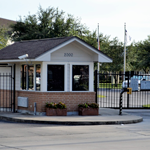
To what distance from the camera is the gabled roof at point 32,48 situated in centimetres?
1685

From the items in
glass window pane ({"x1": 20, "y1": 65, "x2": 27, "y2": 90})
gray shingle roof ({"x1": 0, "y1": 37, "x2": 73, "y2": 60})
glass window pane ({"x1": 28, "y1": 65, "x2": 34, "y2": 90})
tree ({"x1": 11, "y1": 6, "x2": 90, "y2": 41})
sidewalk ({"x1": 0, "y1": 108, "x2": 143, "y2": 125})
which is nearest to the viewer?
sidewalk ({"x1": 0, "y1": 108, "x2": 143, "y2": 125})

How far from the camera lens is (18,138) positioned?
11.2 m

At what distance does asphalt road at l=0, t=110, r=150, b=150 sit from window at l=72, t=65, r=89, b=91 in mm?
3411

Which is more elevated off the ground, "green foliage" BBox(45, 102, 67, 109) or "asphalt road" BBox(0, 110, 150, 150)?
"green foliage" BBox(45, 102, 67, 109)

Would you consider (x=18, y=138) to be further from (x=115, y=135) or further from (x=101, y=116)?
(x=101, y=116)

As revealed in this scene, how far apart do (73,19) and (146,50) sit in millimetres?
12100

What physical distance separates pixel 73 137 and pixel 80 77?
20.4 feet

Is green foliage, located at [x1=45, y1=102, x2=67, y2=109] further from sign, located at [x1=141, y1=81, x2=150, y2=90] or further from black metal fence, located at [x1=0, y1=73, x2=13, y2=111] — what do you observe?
sign, located at [x1=141, y1=81, x2=150, y2=90]

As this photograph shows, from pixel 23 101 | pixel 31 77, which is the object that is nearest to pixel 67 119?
pixel 23 101

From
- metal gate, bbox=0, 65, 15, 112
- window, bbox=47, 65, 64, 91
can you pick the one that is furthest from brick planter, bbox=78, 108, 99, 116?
metal gate, bbox=0, 65, 15, 112

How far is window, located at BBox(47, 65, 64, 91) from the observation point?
17.1 m

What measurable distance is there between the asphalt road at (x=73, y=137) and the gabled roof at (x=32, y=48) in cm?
375

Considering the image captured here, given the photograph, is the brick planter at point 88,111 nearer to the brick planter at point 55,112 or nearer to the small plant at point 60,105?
the brick planter at point 55,112

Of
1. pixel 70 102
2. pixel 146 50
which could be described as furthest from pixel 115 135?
pixel 146 50
